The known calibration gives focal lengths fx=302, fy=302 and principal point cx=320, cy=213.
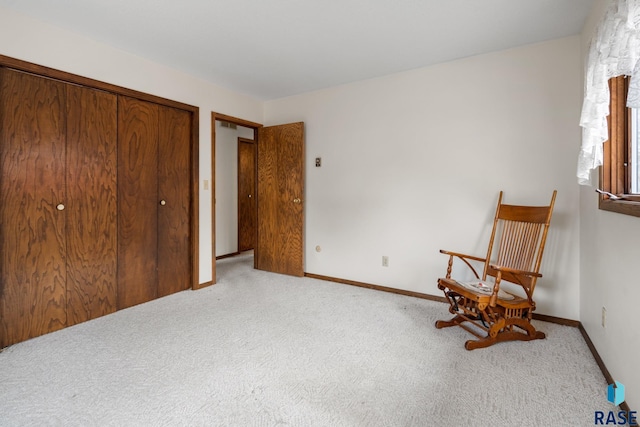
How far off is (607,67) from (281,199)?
3.16 m

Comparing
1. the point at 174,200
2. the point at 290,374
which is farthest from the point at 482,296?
the point at 174,200

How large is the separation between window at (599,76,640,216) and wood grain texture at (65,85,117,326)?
11.7ft

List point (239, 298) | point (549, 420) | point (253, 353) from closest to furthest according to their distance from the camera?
point (549, 420), point (253, 353), point (239, 298)

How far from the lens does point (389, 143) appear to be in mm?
3230

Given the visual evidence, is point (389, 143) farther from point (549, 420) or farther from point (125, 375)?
point (125, 375)

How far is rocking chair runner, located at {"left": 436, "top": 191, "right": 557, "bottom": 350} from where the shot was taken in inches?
80.5

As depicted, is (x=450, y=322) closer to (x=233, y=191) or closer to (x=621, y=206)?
(x=621, y=206)

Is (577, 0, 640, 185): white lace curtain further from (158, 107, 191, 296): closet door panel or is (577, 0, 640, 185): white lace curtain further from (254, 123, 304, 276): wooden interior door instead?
(158, 107, 191, 296): closet door panel

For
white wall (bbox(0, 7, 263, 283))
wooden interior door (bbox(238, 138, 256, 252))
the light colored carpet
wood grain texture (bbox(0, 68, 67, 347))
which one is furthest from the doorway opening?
wood grain texture (bbox(0, 68, 67, 347))

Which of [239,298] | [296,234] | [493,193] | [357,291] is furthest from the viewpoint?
[296,234]

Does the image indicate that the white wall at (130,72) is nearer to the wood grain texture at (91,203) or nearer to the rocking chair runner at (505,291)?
the wood grain texture at (91,203)

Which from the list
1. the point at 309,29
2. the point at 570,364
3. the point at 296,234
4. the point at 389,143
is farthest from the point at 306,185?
the point at 570,364

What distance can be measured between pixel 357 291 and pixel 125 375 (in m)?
2.18

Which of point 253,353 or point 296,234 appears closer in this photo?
point 253,353
